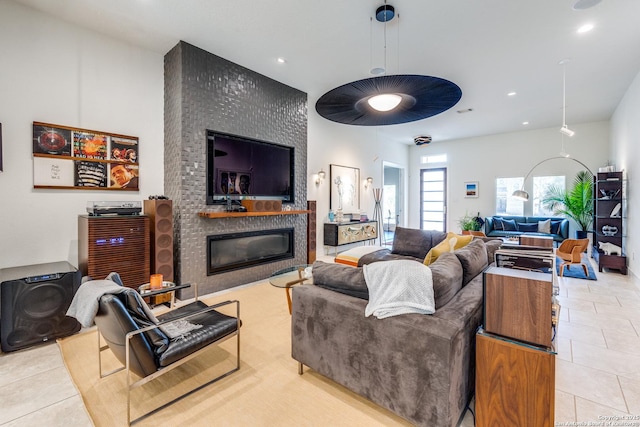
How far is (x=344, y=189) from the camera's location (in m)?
7.12

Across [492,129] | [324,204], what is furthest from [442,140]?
[324,204]

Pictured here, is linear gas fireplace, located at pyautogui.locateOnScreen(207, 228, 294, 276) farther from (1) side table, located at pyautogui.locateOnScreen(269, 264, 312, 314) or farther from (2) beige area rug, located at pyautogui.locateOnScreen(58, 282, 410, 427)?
(2) beige area rug, located at pyautogui.locateOnScreen(58, 282, 410, 427)

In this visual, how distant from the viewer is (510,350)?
4.98 feet

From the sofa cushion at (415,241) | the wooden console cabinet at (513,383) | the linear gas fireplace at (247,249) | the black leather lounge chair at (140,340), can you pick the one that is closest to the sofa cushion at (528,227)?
the sofa cushion at (415,241)

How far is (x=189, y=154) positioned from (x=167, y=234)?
1.09 m

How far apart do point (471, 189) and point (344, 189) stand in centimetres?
451

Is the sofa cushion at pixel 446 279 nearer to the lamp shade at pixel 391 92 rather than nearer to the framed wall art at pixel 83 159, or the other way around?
the lamp shade at pixel 391 92

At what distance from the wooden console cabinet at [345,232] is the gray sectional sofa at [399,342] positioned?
4.12 metres

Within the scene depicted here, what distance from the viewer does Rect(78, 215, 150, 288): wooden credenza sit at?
3.07 m

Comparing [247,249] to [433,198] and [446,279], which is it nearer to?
[446,279]

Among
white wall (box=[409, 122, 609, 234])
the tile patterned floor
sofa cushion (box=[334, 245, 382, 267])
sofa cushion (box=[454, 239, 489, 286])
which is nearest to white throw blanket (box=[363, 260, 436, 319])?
sofa cushion (box=[454, 239, 489, 286])

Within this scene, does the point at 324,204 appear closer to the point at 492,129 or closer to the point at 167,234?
the point at 167,234

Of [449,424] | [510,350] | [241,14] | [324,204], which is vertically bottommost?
[449,424]

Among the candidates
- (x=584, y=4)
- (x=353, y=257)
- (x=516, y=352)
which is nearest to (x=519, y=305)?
(x=516, y=352)
